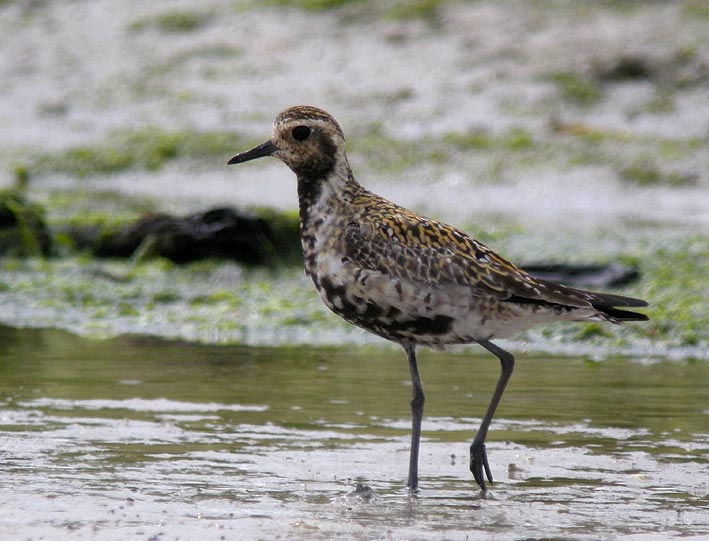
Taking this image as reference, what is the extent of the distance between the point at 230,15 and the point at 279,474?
14.9 metres

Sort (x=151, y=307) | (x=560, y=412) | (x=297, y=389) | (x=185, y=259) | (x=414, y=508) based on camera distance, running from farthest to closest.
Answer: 1. (x=185, y=259)
2. (x=151, y=307)
3. (x=297, y=389)
4. (x=560, y=412)
5. (x=414, y=508)

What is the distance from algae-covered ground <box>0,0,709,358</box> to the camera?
14906mm

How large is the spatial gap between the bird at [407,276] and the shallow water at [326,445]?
464mm

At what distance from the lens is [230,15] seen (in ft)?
68.4

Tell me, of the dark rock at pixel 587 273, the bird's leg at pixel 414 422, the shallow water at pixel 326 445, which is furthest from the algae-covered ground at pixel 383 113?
the bird's leg at pixel 414 422

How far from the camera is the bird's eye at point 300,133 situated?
6.98 metres

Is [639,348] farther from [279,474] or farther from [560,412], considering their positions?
[279,474]

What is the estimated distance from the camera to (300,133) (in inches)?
276

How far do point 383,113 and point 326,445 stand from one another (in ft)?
36.7

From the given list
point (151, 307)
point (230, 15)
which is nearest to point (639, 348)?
point (151, 307)

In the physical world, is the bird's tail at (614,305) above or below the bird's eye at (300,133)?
below

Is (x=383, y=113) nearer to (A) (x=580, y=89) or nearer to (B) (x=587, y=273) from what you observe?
(A) (x=580, y=89)

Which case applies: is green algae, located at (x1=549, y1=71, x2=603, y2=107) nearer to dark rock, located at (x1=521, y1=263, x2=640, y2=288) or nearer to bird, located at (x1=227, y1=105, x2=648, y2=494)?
dark rock, located at (x1=521, y1=263, x2=640, y2=288)

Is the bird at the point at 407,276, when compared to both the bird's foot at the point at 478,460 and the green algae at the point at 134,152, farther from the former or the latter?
the green algae at the point at 134,152
